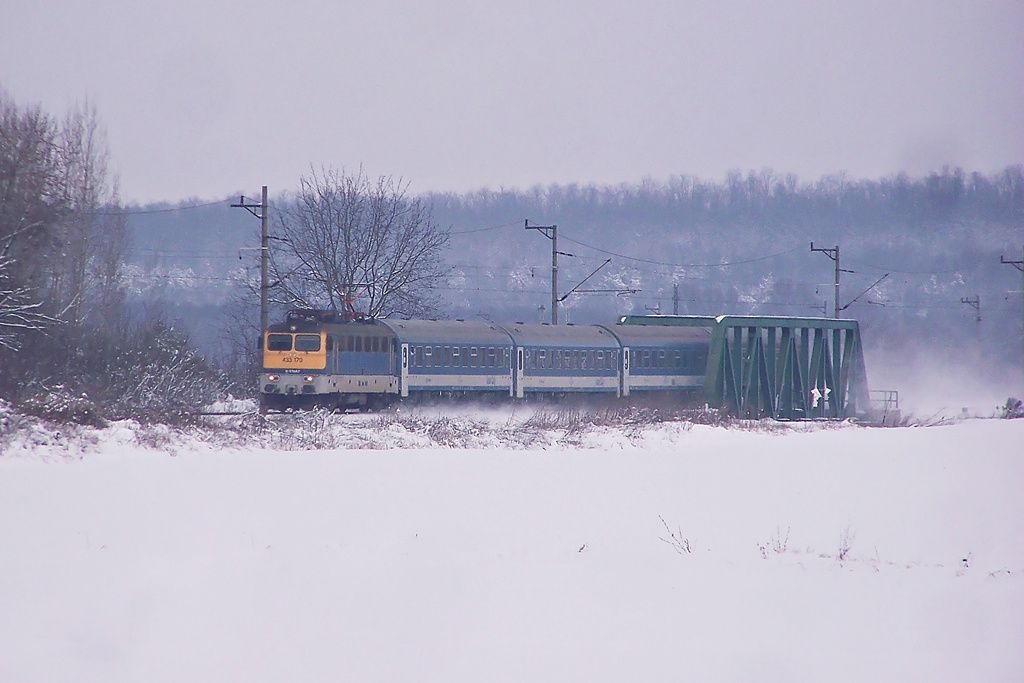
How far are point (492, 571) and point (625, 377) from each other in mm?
28228

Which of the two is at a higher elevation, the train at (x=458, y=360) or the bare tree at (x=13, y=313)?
the bare tree at (x=13, y=313)

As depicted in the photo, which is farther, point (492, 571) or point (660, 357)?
point (660, 357)

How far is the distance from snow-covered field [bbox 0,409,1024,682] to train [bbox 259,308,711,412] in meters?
12.6

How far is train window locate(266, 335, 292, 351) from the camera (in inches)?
Answer: 1267

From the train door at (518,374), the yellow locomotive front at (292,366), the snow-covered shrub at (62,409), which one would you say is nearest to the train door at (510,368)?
the train door at (518,374)

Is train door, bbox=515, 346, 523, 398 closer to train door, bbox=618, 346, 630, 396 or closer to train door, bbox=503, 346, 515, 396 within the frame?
train door, bbox=503, 346, 515, 396

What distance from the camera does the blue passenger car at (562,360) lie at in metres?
36.9

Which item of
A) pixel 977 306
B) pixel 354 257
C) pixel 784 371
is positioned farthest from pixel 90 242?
pixel 977 306

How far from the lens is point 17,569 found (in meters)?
10.9

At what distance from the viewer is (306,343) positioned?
32.2m

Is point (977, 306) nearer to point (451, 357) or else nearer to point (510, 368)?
point (510, 368)

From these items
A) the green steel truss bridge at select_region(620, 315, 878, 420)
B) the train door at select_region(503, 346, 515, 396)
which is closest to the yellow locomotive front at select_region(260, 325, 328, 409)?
the train door at select_region(503, 346, 515, 396)

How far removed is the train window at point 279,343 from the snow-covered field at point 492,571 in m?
12.5

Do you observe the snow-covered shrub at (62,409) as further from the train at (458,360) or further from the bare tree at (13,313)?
the train at (458,360)
